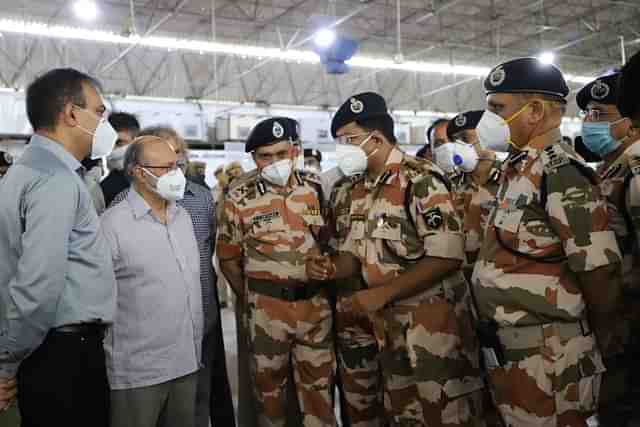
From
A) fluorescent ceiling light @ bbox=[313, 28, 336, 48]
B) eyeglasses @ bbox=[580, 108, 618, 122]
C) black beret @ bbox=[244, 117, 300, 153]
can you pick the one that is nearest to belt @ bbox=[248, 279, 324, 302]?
black beret @ bbox=[244, 117, 300, 153]

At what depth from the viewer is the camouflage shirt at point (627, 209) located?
2.01m

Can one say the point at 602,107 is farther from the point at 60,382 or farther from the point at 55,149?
the point at 60,382

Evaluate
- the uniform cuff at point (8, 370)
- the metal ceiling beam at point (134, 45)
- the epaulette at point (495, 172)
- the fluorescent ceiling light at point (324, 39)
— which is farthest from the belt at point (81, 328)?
the metal ceiling beam at point (134, 45)

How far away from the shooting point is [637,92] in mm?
1349

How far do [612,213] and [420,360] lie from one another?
968 mm

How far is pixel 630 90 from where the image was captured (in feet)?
4.48

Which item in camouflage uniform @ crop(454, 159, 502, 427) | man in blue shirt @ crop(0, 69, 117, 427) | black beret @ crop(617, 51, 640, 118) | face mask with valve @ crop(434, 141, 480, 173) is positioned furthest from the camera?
face mask with valve @ crop(434, 141, 480, 173)

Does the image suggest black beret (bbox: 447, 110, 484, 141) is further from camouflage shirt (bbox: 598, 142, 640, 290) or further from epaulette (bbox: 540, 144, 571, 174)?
epaulette (bbox: 540, 144, 571, 174)

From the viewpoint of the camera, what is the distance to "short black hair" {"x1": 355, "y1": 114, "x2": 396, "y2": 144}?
2434 mm

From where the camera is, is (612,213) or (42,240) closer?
(42,240)

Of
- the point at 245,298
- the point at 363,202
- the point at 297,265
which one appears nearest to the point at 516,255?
the point at 363,202

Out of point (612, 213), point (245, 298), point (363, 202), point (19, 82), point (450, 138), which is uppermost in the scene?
point (19, 82)

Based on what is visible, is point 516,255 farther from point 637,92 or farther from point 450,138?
point 450,138

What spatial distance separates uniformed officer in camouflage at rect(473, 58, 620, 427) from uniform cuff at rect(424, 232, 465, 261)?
0.29 meters
